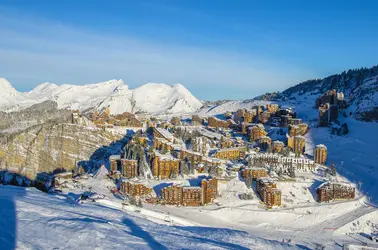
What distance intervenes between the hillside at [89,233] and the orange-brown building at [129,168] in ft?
88.3

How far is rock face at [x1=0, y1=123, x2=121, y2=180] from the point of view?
235 ft

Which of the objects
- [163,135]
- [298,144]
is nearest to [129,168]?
[163,135]

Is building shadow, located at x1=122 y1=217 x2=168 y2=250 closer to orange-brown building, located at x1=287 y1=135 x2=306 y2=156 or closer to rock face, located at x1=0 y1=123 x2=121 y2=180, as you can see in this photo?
orange-brown building, located at x1=287 y1=135 x2=306 y2=156

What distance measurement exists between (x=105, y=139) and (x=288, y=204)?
4464 cm

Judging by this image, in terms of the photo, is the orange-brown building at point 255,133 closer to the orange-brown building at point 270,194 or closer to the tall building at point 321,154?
the tall building at point 321,154

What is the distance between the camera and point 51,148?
75.2 meters

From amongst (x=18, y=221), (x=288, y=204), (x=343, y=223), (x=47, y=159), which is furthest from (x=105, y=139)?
(x=18, y=221)

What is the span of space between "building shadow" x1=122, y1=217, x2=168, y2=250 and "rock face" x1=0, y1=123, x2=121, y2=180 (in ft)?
173

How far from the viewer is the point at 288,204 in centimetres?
4184

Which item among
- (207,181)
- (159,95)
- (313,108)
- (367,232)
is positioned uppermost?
(159,95)

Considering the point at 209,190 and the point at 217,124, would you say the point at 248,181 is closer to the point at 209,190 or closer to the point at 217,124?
the point at 209,190

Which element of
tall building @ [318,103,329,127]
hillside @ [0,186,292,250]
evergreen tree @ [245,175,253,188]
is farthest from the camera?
tall building @ [318,103,329,127]

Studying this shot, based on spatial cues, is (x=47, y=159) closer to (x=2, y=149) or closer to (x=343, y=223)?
(x=2, y=149)

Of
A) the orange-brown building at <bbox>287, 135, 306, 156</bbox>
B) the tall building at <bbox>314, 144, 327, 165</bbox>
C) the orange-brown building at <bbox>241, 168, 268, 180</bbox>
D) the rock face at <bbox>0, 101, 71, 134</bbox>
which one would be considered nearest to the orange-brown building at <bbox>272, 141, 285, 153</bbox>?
the orange-brown building at <bbox>287, 135, 306, 156</bbox>
